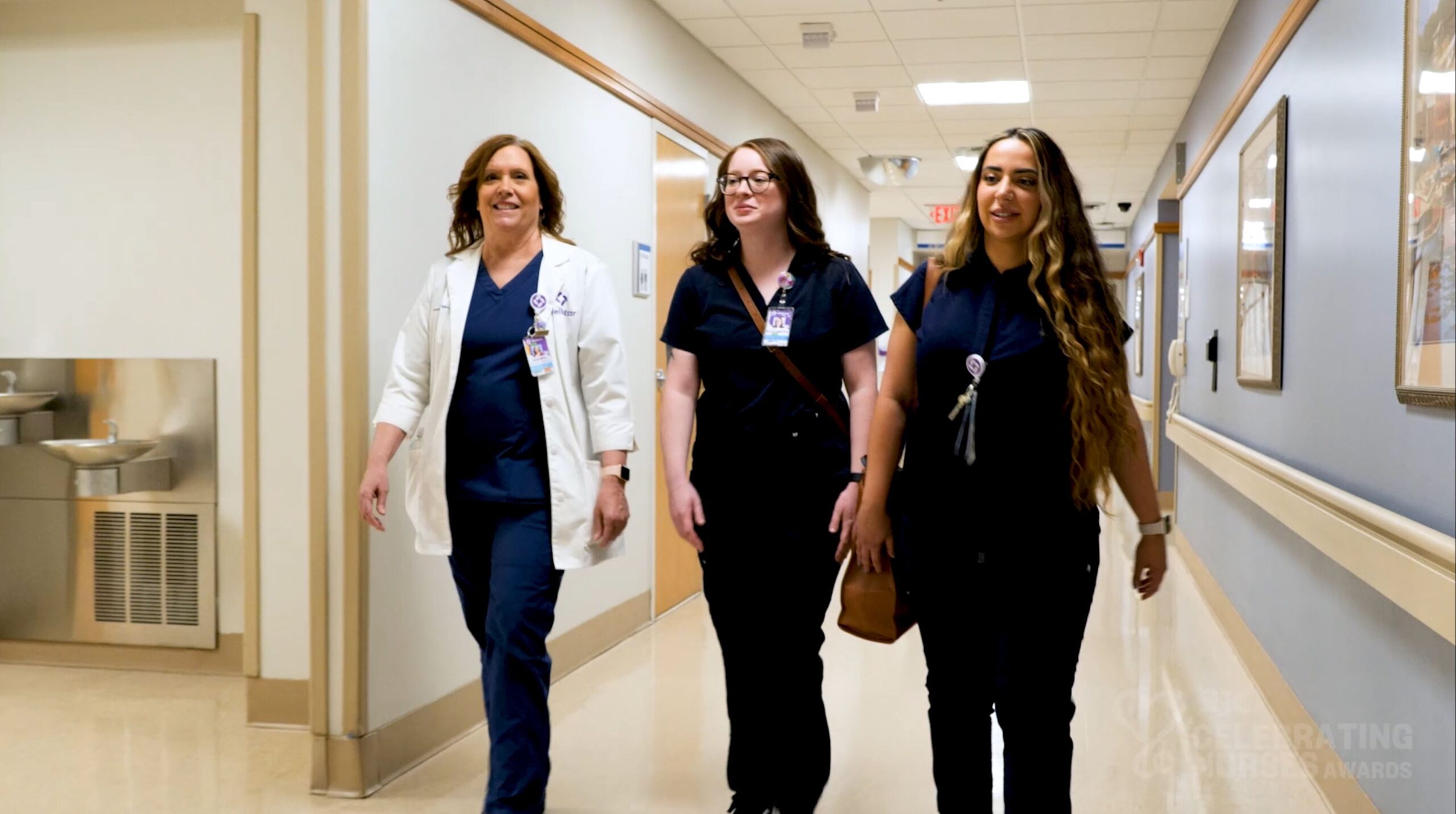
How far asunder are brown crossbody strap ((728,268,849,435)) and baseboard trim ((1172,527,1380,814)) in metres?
1.52

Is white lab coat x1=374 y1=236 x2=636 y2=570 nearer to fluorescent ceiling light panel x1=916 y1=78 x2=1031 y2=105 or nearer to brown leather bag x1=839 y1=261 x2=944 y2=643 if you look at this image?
brown leather bag x1=839 y1=261 x2=944 y2=643

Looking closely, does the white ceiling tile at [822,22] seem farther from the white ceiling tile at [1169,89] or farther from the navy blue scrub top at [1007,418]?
the navy blue scrub top at [1007,418]

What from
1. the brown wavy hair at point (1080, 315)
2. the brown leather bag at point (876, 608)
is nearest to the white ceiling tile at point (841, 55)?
the brown wavy hair at point (1080, 315)

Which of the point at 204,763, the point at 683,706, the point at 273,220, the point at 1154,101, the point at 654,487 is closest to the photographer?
the point at 204,763

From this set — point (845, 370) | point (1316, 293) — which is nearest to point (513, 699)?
point (845, 370)

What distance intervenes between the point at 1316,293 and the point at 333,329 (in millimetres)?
2778

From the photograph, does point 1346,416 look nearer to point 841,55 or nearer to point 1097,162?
point 841,55

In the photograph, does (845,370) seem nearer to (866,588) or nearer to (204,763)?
(866,588)

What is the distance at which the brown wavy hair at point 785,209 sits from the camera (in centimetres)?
268

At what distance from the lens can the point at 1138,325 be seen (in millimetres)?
13266

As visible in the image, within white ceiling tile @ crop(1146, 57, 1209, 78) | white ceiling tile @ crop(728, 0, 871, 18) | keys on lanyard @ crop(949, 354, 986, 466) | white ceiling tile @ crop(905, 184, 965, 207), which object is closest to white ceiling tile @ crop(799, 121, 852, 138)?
white ceiling tile @ crop(1146, 57, 1209, 78)

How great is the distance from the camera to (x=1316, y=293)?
11.9 feet

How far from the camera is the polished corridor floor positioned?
3199mm

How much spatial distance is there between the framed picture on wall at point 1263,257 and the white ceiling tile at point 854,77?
94.3 inches
